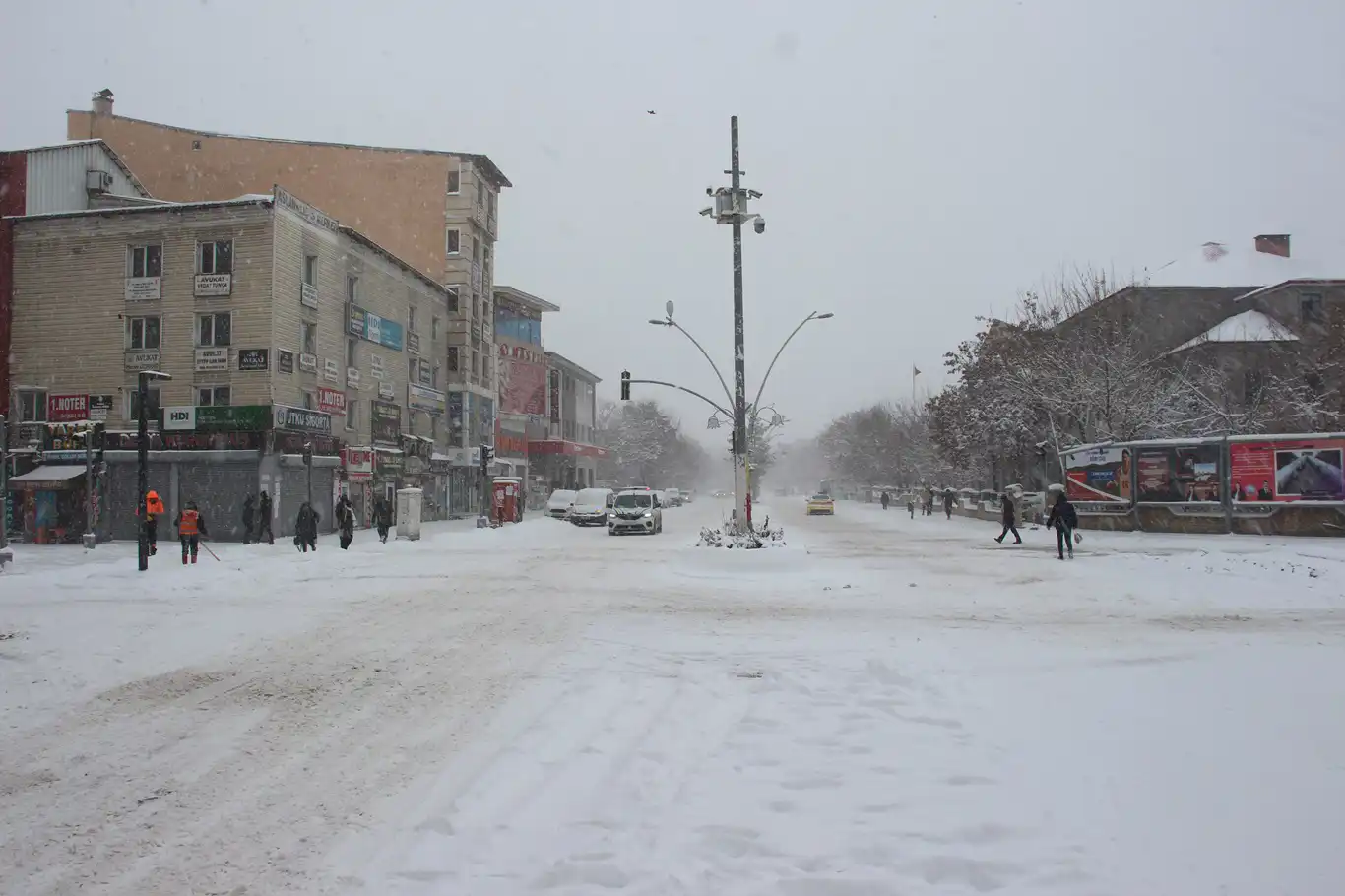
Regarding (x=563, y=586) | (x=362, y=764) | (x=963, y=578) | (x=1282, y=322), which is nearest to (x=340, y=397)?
(x=563, y=586)

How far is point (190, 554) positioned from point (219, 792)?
18930 mm

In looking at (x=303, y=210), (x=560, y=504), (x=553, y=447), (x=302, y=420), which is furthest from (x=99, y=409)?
(x=553, y=447)

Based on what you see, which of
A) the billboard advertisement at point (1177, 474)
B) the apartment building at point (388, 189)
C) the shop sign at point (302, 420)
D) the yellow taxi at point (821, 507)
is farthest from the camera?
the yellow taxi at point (821, 507)

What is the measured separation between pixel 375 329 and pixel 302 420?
8692 mm

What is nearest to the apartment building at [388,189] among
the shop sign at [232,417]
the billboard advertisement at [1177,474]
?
the shop sign at [232,417]

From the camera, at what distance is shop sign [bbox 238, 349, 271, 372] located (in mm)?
→ 31695

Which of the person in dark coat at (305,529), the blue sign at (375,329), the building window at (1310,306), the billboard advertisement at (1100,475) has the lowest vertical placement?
the person in dark coat at (305,529)

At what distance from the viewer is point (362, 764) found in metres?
6.11

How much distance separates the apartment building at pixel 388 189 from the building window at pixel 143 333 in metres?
14.3

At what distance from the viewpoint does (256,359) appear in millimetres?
31734

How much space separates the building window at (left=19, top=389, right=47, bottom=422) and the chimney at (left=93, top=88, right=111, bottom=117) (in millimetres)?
17093

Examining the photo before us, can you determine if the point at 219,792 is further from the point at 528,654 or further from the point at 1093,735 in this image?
the point at 1093,735

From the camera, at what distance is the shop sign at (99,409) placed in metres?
32.2

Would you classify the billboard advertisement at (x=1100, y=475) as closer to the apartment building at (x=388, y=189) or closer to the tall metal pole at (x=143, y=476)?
the tall metal pole at (x=143, y=476)
